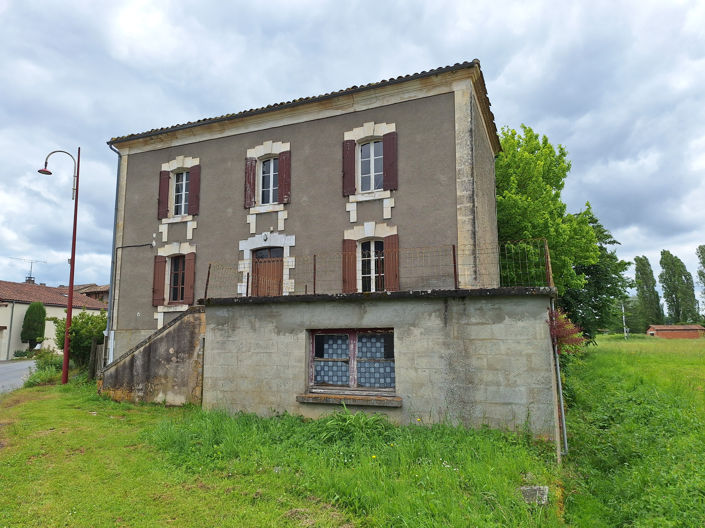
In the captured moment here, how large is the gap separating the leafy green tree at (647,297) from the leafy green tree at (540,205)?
52069 millimetres

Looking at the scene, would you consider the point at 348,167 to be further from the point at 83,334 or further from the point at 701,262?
the point at 701,262

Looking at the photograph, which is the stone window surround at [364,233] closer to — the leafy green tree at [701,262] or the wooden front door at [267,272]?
the wooden front door at [267,272]

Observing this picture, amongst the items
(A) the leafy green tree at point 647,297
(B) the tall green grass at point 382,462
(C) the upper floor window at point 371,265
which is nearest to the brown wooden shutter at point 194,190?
(C) the upper floor window at point 371,265

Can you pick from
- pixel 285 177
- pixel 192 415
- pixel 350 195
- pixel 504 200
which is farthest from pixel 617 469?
pixel 504 200

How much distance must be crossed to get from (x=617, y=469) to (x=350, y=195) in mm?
8250

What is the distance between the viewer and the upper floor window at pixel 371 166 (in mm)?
12055

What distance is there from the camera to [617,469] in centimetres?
701

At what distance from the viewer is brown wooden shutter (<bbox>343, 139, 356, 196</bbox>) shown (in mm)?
12070

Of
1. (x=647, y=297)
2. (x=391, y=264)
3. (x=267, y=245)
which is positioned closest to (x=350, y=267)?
(x=391, y=264)

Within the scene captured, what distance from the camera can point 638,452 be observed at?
24.6ft

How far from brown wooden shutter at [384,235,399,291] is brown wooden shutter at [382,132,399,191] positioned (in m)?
1.36

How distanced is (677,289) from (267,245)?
68.1 metres

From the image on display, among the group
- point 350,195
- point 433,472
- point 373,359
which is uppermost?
point 350,195

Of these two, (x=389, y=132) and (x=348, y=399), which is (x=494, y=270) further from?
(x=348, y=399)
